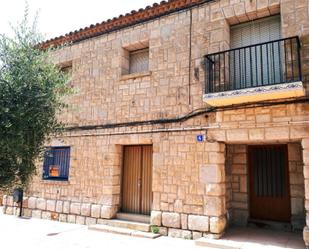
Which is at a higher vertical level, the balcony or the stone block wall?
the balcony

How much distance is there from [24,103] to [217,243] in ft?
14.4

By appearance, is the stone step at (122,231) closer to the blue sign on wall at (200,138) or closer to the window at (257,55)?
the blue sign on wall at (200,138)

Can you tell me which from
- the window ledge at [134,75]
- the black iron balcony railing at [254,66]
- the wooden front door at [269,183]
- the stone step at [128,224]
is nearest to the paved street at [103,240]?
the stone step at [128,224]

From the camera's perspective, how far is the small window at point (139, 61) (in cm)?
762

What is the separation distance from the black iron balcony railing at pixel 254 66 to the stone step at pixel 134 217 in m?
3.37

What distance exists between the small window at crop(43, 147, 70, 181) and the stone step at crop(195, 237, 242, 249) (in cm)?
440

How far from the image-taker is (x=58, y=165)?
844 centimetres

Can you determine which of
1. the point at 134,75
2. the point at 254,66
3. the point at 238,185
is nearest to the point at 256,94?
the point at 254,66

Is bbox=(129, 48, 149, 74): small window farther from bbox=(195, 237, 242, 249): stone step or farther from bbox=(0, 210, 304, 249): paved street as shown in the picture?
bbox=(195, 237, 242, 249): stone step

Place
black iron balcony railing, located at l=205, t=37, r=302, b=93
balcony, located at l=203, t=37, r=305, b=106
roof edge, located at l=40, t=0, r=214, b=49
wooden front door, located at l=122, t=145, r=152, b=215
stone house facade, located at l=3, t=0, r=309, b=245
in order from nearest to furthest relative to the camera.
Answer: balcony, located at l=203, t=37, r=305, b=106, black iron balcony railing, located at l=205, t=37, r=302, b=93, stone house facade, located at l=3, t=0, r=309, b=245, roof edge, located at l=40, t=0, r=214, b=49, wooden front door, located at l=122, t=145, r=152, b=215

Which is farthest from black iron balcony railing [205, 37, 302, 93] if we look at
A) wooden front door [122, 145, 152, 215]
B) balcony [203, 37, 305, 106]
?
wooden front door [122, 145, 152, 215]

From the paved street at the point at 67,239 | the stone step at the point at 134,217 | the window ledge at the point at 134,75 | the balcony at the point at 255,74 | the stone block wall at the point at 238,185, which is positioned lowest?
the paved street at the point at 67,239

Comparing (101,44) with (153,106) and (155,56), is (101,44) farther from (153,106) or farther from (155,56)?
(153,106)

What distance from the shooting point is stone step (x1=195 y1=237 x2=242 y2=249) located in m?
5.21
